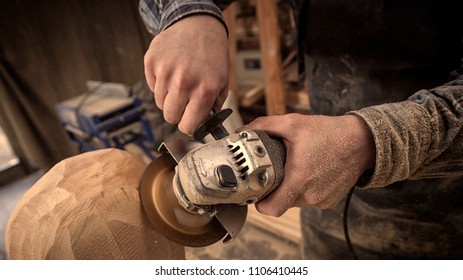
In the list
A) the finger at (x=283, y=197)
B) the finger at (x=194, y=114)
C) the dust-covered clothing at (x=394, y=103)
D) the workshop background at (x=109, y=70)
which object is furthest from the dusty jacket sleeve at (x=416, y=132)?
Result: the workshop background at (x=109, y=70)

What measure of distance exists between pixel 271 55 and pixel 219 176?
1.14 metres

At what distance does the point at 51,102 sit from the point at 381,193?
1.48m

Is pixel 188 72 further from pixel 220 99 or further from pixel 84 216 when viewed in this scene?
pixel 84 216

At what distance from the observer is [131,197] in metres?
0.53

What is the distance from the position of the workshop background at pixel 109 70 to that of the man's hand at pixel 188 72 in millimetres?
441

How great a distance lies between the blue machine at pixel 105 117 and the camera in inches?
53.1

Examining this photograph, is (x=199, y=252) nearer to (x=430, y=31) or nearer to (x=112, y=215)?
(x=112, y=215)

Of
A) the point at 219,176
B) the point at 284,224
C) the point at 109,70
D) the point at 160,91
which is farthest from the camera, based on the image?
the point at 109,70

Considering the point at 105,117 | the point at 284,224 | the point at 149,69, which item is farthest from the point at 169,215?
the point at 105,117

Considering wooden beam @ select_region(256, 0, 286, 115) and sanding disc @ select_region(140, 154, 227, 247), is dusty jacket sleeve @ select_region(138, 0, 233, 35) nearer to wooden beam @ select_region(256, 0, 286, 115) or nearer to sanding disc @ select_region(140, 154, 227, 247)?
sanding disc @ select_region(140, 154, 227, 247)

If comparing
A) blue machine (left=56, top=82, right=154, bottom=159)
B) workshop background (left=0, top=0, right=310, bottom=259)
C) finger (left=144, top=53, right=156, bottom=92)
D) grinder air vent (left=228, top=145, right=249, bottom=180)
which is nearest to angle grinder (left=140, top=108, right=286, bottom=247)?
grinder air vent (left=228, top=145, right=249, bottom=180)

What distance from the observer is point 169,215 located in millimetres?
516

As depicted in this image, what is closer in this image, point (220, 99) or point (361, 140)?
point (361, 140)

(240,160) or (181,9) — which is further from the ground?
(181,9)
